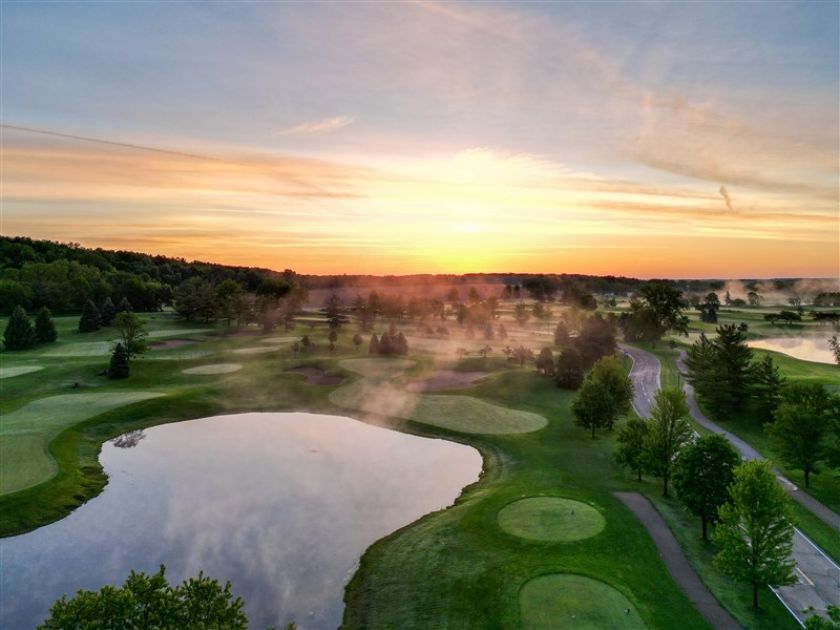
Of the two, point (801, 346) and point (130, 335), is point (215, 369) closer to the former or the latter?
point (130, 335)

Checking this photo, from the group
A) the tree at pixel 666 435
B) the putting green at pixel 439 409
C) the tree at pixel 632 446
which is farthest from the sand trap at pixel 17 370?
the tree at pixel 666 435

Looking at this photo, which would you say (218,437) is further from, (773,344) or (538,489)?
(773,344)

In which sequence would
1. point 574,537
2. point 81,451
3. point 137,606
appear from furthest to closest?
point 81,451
point 574,537
point 137,606

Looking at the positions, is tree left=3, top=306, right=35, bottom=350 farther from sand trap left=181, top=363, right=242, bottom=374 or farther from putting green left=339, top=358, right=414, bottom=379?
putting green left=339, top=358, right=414, bottom=379

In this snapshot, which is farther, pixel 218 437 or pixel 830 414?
pixel 218 437

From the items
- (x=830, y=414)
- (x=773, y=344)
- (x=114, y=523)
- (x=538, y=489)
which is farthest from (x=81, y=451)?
(x=773, y=344)

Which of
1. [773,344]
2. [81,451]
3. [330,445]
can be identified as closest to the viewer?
[81,451]

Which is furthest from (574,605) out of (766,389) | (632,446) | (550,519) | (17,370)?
(17,370)
